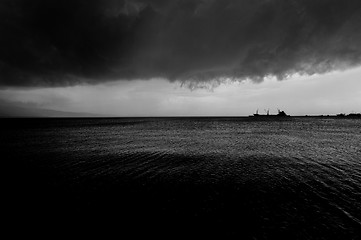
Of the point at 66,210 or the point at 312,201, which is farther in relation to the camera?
the point at 312,201

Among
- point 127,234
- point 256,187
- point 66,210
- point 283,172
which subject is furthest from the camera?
point 283,172

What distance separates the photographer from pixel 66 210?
14641 mm

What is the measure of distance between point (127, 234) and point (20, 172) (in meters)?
20.8

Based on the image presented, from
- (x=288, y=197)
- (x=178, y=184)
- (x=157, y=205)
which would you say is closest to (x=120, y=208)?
(x=157, y=205)

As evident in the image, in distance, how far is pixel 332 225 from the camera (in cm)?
1254

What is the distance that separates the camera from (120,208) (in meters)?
15.0

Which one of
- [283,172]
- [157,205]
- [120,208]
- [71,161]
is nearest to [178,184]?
[157,205]

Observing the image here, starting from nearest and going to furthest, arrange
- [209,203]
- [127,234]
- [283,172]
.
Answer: [127,234] → [209,203] → [283,172]

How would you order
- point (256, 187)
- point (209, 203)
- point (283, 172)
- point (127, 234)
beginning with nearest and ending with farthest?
point (127, 234), point (209, 203), point (256, 187), point (283, 172)

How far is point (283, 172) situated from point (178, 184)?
12.8 metres

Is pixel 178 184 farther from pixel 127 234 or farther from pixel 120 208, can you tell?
pixel 127 234

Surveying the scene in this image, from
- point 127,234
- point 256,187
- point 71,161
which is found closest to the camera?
point 127,234

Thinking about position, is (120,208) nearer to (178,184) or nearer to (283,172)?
(178,184)

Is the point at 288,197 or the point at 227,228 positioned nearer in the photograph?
the point at 227,228
